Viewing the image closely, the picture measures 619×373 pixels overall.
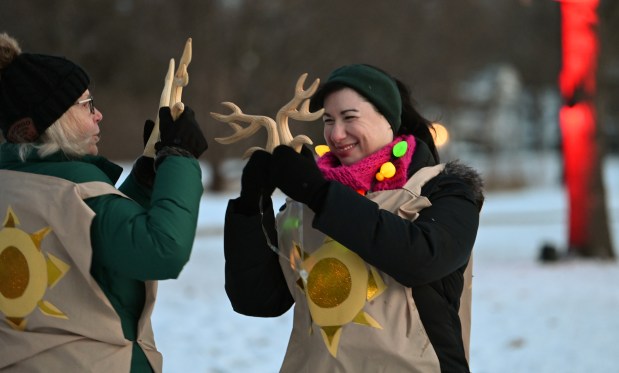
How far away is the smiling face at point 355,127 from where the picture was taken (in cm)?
227

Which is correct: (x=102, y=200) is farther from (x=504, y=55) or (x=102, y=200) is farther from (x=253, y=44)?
(x=504, y=55)

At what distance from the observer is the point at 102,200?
6.40ft

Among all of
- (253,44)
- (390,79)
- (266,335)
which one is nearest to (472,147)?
(253,44)

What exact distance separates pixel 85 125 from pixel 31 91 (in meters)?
0.17

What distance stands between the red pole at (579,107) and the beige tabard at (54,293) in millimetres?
8132

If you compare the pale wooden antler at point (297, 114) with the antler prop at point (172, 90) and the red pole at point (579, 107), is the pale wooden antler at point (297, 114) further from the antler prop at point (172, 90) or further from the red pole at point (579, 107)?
the red pole at point (579, 107)

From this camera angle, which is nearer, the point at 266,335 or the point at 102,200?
the point at 102,200

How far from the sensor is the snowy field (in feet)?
16.4

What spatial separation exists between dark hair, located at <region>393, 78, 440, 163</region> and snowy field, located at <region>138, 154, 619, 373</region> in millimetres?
2796

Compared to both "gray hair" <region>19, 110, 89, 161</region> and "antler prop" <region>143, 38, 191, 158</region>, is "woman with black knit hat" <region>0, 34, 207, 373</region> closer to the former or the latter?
"gray hair" <region>19, 110, 89, 161</region>

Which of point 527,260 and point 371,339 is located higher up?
point 371,339

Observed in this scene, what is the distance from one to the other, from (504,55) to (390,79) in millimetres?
34777

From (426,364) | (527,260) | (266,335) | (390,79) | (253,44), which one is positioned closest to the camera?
(426,364)

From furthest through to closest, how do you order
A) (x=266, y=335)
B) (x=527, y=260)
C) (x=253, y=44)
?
(x=253, y=44) < (x=527, y=260) < (x=266, y=335)
